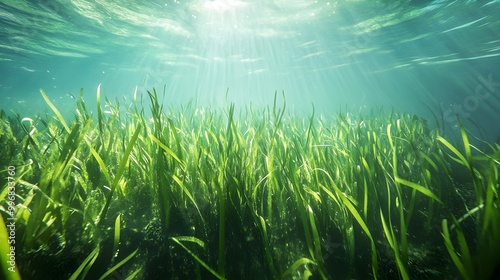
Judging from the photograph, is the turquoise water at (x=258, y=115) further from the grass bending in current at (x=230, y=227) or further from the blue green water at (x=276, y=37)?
the blue green water at (x=276, y=37)

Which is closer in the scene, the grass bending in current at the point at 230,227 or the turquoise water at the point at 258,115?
the grass bending in current at the point at 230,227

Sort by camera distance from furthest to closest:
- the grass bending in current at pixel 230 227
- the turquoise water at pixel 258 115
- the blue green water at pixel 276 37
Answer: the blue green water at pixel 276 37
the turquoise water at pixel 258 115
the grass bending in current at pixel 230 227

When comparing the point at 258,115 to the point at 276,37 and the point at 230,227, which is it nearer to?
the point at 230,227

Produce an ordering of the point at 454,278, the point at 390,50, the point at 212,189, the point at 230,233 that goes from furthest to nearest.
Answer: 1. the point at 390,50
2. the point at 212,189
3. the point at 230,233
4. the point at 454,278

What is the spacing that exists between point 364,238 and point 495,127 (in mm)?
21330

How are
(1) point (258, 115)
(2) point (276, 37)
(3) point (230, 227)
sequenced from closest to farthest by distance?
1. (3) point (230, 227)
2. (1) point (258, 115)
3. (2) point (276, 37)

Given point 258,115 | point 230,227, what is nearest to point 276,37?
point 258,115

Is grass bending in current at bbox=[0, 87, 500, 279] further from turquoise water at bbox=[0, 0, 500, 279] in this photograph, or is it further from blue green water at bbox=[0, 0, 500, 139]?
blue green water at bbox=[0, 0, 500, 139]

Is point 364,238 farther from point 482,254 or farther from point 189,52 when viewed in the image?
point 189,52

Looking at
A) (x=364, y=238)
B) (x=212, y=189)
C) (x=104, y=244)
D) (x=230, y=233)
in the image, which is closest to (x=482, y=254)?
(x=364, y=238)

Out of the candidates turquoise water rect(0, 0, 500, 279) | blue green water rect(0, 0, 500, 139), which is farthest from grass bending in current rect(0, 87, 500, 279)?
blue green water rect(0, 0, 500, 139)

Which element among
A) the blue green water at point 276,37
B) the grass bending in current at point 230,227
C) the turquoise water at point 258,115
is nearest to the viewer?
the grass bending in current at point 230,227

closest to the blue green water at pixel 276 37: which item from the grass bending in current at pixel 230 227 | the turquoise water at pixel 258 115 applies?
the turquoise water at pixel 258 115

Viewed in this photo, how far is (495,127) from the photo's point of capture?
1516 cm
